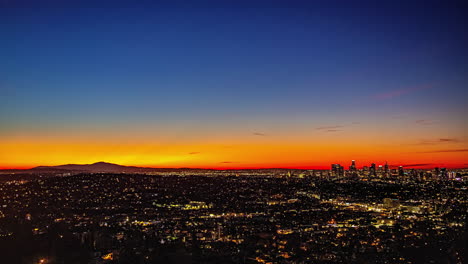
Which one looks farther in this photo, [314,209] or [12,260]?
[314,209]

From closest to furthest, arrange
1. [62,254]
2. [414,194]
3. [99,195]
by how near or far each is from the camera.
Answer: [62,254]
[99,195]
[414,194]

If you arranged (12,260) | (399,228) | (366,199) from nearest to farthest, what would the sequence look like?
(12,260) < (399,228) < (366,199)

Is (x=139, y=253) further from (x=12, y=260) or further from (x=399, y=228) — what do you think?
(x=399, y=228)

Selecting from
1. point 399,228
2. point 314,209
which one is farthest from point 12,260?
point 314,209

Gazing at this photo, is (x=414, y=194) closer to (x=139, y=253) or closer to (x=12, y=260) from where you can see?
(x=139, y=253)

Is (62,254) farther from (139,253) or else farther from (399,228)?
(399,228)

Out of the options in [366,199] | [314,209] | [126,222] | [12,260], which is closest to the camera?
[12,260]

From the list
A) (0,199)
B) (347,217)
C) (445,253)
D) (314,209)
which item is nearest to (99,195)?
(0,199)

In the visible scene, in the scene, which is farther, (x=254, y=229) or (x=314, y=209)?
(x=314, y=209)

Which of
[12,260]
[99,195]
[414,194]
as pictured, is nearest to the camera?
[12,260]
